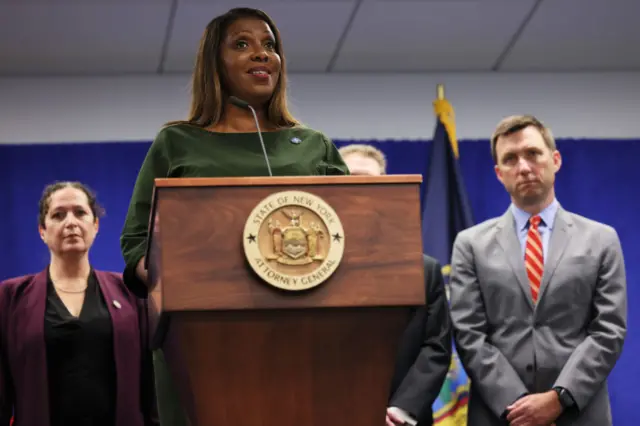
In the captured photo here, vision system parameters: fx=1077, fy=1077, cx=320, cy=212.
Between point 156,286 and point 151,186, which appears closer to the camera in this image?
point 156,286

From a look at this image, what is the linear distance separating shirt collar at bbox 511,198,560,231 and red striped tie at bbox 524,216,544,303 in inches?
0.8

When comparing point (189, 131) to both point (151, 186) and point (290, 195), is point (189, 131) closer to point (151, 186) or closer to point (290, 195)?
point (151, 186)

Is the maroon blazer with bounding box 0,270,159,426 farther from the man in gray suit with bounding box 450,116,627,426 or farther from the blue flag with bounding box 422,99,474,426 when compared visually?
the blue flag with bounding box 422,99,474,426

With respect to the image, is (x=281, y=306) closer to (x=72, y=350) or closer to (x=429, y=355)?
(x=429, y=355)

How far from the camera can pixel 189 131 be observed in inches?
85.2

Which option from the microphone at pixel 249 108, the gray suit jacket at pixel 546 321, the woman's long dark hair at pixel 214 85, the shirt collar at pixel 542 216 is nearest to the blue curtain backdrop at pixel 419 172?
the shirt collar at pixel 542 216

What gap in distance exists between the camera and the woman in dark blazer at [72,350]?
3.32 m

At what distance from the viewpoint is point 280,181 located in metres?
1.73

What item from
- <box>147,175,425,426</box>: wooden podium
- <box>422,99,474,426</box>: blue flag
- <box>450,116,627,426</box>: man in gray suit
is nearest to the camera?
<box>147,175,425,426</box>: wooden podium

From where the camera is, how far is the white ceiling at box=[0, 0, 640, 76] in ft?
16.1

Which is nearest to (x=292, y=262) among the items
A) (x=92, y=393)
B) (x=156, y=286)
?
(x=156, y=286)

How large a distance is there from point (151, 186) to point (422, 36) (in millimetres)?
3408

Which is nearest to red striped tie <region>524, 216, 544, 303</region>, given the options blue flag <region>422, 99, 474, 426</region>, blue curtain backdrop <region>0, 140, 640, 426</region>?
blue flag <region>422, 99, 474, 426</region>

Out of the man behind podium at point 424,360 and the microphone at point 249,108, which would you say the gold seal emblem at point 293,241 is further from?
the man behind podium at point 424,360
